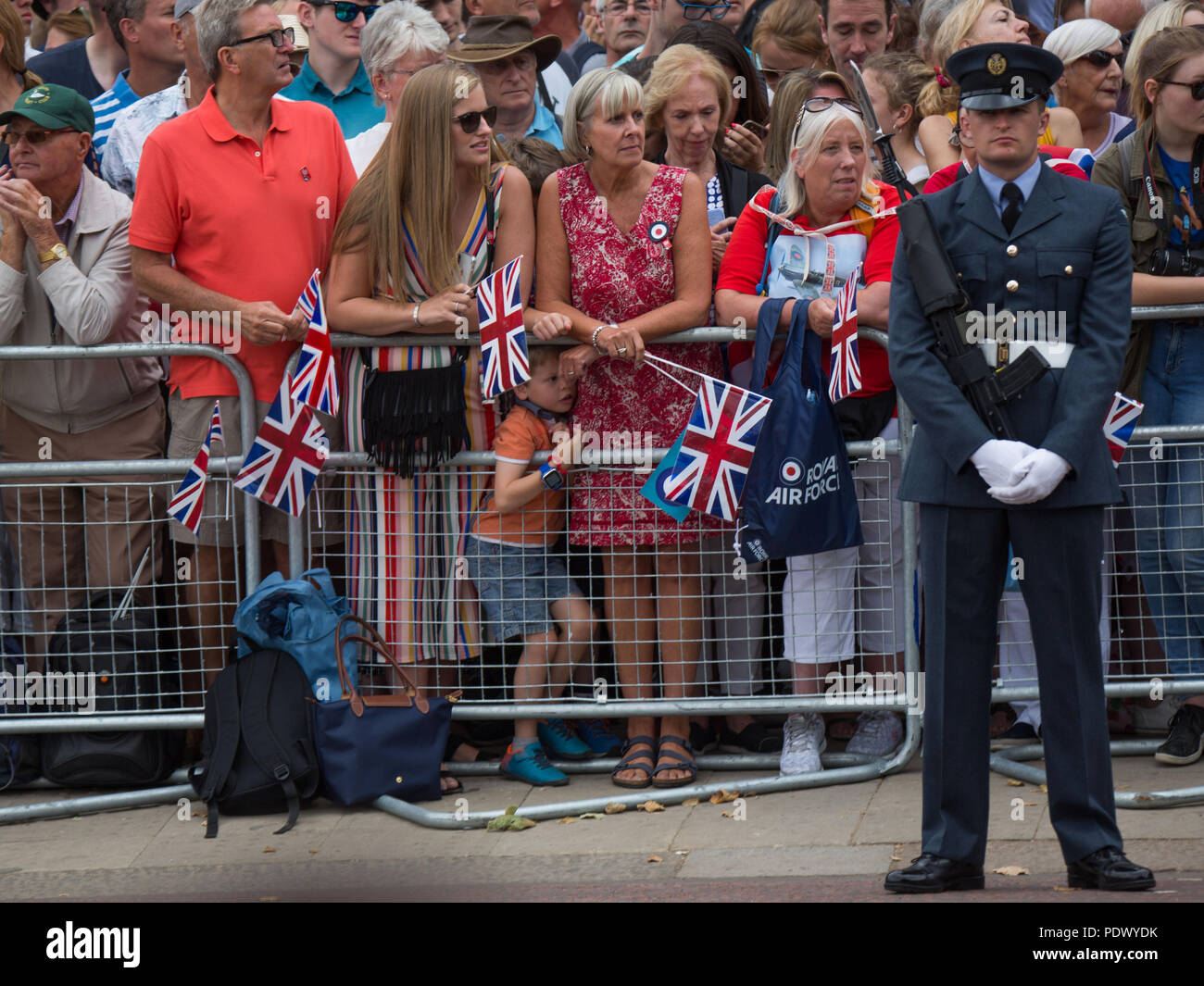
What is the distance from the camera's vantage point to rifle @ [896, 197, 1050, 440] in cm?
502

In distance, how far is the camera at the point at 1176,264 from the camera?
6355mm

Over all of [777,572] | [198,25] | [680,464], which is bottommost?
[777,572]

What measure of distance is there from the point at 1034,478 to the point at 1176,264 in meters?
1.92

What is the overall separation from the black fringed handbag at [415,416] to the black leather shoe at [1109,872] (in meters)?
2.76

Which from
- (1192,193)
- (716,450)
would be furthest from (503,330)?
(1192,193)

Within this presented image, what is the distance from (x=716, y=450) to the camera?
6.30 metres

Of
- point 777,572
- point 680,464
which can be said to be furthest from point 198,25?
point 777,572

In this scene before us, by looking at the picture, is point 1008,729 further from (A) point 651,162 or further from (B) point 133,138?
(B) point 133,138

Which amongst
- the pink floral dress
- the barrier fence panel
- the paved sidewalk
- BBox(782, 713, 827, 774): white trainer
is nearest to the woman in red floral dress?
the pink floral dress

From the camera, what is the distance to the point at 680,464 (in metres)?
6.32

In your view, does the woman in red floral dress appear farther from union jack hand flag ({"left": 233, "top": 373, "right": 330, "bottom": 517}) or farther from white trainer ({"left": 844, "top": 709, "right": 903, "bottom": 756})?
union jack hand flag ({"left": 233, "top": 373, "right": 330, "bottom": 517})

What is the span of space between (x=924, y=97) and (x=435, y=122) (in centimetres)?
209

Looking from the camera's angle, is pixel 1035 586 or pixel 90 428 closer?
pixel 1035 586

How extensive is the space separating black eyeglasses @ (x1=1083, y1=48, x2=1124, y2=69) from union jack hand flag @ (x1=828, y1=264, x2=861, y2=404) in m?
1.87
